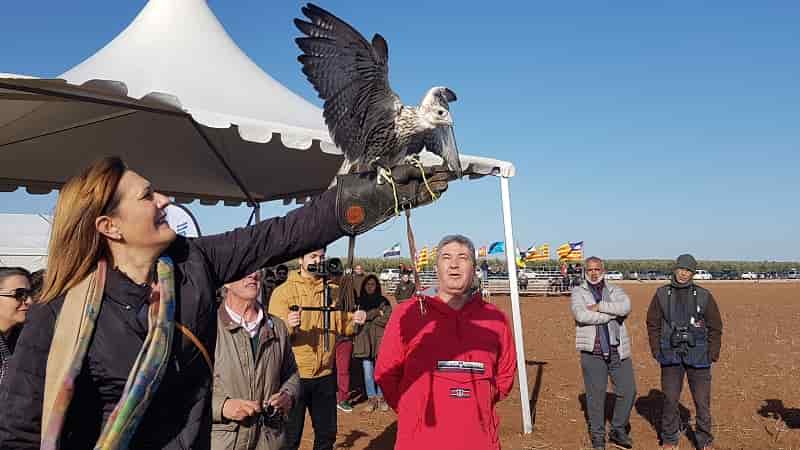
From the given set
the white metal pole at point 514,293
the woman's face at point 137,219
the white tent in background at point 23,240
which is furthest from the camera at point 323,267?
the white tent in background at point 23,240

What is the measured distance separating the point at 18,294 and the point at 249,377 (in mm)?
1103

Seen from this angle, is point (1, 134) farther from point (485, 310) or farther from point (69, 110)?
point (485, 310)

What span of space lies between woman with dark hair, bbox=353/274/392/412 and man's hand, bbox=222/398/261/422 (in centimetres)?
438

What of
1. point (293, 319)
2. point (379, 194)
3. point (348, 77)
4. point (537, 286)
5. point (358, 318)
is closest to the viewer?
point (379, 194)

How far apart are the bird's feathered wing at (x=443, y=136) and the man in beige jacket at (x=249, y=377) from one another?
42.7 inches

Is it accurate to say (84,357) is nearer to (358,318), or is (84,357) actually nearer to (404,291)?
(358,318)

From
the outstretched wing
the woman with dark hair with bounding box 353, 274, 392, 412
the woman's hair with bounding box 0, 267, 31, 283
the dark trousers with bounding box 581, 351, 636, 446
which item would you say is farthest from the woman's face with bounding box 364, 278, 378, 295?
the outstretched wing

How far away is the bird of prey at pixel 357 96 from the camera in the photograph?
7.59 feet

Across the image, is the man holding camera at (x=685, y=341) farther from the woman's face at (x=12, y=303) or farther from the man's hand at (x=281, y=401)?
Result: the woman's face at (x=12, y=303)

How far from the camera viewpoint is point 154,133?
5586 mm

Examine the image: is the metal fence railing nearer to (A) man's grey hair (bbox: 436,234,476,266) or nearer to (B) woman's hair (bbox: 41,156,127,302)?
(A) man's grey hair (bbox: 436,234,476,266)

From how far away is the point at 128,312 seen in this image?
1378 mm

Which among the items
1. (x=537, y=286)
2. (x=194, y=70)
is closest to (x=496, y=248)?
(x=537, y=286)

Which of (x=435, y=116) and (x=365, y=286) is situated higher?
(x=435, y=116)
